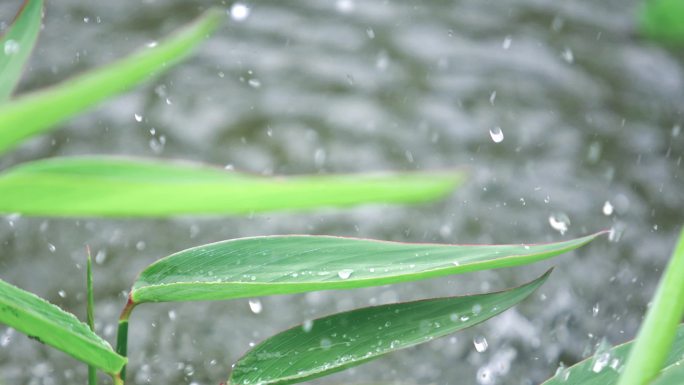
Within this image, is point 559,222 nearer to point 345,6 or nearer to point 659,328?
point 345,6

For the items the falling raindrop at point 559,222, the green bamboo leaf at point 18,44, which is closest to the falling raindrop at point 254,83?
the falling raindrop at point 559,222

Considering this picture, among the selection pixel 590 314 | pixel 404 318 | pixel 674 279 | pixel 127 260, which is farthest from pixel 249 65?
pixel 674 279

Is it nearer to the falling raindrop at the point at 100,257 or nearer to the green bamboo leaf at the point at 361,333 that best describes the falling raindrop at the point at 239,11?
the falling raindrop at the point at 100,257

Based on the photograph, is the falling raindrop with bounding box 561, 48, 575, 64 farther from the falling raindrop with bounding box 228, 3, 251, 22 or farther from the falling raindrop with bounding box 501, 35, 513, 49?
the falling raindrop with bounding box 228, 3, 251, 22

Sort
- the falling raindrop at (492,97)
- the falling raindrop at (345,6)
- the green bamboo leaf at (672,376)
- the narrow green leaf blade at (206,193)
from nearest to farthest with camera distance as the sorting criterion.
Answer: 1. the narrow green leaf blade at (206,193)
2. the green bamboo leaf at (672,376)
3. the falling raindrop at (492,97)
4. the falling raindrop at (345,6)

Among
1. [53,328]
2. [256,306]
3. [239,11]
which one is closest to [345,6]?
[239,11]

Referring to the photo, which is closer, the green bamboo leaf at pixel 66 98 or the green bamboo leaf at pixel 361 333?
the green bamboo leaf at pixel 66 98

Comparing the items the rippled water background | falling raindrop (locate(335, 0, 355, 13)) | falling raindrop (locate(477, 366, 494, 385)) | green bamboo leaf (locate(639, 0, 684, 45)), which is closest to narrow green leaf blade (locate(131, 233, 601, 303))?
the rippled water background
